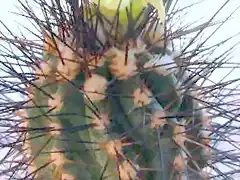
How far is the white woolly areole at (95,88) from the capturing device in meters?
0.62

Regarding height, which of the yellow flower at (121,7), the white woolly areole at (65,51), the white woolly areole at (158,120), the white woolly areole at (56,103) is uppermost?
the yellow flower at (121,7)

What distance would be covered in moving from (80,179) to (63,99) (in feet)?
0.28

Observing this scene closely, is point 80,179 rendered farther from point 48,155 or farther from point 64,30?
point 64,30

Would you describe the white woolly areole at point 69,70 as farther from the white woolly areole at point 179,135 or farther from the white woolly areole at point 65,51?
the white woolly areole at point 179,135

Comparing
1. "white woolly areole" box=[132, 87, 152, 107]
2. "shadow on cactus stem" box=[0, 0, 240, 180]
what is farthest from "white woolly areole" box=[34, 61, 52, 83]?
"white woolly areole" box=[132, 87, 152, 107]

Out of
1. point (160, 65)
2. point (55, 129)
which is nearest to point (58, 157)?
point (55, 129)

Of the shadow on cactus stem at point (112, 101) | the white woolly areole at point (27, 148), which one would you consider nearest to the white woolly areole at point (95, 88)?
the shadow on cactus stem at point (112, 101)

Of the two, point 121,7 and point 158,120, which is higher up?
point 121,7

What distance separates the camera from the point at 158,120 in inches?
24.5

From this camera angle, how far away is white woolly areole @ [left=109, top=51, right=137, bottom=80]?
631mm

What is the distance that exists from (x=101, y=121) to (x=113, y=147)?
29 millimetres

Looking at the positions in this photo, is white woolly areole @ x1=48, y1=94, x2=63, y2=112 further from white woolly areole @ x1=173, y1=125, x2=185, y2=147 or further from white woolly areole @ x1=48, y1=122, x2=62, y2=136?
white woolly areole @ x1=173, y1=125, x2=185, y2=147

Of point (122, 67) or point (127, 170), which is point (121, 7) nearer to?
point (122, 67)

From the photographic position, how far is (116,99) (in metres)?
0.63
